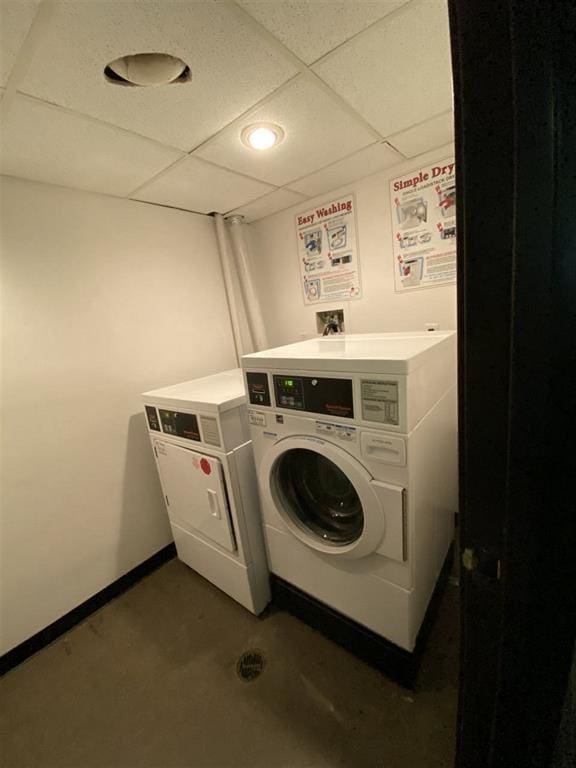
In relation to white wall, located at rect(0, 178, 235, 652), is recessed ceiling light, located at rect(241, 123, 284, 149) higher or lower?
higher

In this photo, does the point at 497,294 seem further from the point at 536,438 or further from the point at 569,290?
the point at 536,438

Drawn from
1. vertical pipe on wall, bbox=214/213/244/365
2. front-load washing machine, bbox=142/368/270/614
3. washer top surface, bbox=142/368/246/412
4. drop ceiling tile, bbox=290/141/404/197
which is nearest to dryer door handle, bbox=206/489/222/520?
front-load washing machine, bbox=142/368/270/614

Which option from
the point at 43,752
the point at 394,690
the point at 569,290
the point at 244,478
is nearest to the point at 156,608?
the point at 43,752

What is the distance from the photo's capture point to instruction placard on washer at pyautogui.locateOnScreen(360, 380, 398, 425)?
33.6 inches

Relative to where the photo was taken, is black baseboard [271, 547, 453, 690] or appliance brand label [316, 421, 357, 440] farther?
black baseboard [271, 547, 453, 690]

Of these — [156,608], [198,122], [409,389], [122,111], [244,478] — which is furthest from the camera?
[156,608]

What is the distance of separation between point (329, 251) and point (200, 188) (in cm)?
85

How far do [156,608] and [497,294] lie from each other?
1.99 metres

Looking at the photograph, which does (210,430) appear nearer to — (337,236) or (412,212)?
(337,236)

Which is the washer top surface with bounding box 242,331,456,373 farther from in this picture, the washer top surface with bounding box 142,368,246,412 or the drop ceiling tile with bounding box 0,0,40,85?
the drop ceiling tile with bounding box 0,0,40,85

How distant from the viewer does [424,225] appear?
165 cm

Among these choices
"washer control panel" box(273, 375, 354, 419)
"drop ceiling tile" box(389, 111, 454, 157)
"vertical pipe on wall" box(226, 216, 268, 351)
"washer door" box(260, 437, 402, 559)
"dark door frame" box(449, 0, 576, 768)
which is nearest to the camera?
"dark door frame" box(449, 0, 576, 768)

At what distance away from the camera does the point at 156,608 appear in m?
1.57

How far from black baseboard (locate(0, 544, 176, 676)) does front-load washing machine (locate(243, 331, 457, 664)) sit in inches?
34.5
